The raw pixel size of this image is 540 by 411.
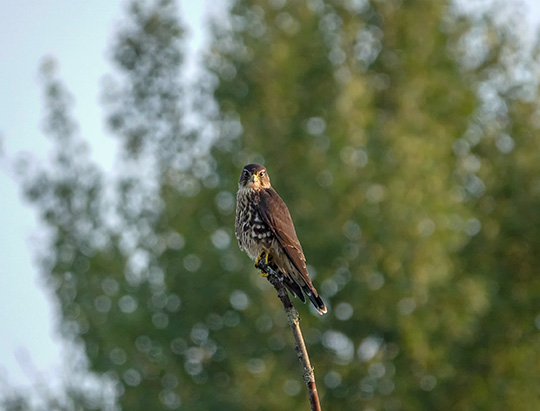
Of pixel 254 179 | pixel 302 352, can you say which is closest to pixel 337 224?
pixel 254 179

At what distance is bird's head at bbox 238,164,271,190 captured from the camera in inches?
283

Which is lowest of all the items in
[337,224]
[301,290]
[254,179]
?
[301,290]

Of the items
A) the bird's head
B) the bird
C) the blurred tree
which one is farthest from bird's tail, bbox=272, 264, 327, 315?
the blurred tree

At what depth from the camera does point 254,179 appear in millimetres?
7219

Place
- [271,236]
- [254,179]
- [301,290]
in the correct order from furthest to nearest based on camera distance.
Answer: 1. [254,179]
2. [271,236]
3. [301,290]

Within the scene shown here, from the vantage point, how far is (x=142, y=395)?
20.2 m

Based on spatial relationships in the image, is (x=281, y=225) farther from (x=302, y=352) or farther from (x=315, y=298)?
(x=302, y=352)

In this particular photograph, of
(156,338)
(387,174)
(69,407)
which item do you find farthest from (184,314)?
(387,174)

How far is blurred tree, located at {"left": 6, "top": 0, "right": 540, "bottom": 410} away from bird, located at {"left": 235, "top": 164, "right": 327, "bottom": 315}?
1067cm

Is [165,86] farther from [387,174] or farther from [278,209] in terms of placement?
[278,209]

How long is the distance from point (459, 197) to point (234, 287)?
15.1 ft

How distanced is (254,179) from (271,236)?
2.45 ft

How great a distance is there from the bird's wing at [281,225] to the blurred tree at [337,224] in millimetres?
10791

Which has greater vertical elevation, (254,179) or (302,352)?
(254,179)
